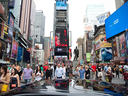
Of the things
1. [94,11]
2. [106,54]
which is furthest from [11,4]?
[94,11]

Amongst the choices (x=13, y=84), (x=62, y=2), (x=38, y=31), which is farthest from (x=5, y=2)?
(x=38, y=31)

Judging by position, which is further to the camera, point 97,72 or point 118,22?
point 118,22

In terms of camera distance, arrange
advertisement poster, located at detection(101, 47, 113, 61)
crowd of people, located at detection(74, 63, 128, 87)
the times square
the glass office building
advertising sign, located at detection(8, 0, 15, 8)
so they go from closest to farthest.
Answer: the times square → crowd of people, located at detection(74, 63, 128, 87) → advertising sign, located at detection(8, 0, 15, 8) → advertisement poster, located at detection(101, 47, 113, 61) → the glass office building

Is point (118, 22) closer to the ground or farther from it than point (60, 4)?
closer to the ground

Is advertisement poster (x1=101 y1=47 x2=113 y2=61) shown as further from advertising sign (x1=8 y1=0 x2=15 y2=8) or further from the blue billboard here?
advertising sign (x1=8 y1=0 x2=15 y2=8)

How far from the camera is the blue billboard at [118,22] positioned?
3572 cm

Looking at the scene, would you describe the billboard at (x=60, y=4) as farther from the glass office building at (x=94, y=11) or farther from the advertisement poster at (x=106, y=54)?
the glass office building at (x=94, y=11)

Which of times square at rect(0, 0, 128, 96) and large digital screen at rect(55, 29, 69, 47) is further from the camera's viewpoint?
large digital screen at rect(55, 29, 69, 47)

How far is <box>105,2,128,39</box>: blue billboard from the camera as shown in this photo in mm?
35719

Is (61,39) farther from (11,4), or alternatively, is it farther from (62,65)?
(62,65)

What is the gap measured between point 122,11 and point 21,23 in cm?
Result: 6557

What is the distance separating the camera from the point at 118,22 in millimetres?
39031

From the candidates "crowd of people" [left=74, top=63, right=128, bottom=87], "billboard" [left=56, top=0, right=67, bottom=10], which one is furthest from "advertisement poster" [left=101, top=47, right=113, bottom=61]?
"crowd of people" [left=74, top=63, right=128, bottom=87]

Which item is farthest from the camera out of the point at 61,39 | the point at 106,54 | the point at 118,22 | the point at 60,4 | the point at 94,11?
the point at 94,11
